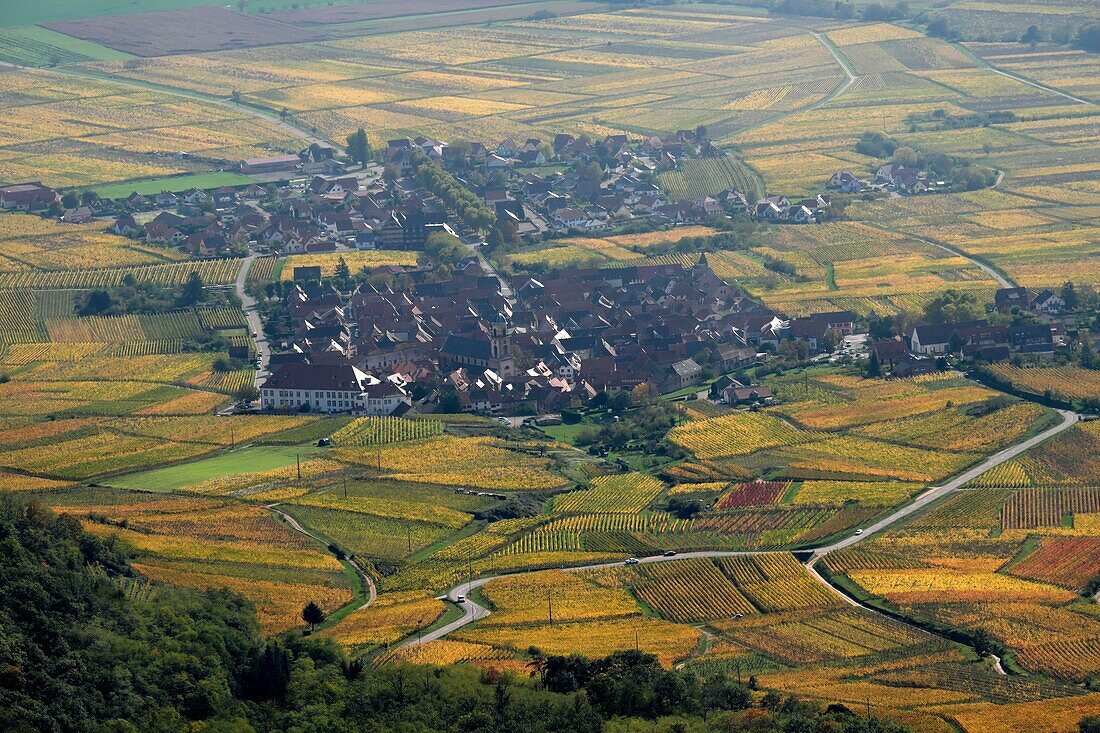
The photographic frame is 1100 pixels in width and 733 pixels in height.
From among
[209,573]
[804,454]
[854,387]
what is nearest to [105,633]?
[209,573]

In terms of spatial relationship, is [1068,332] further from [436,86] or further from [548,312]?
[436,86]

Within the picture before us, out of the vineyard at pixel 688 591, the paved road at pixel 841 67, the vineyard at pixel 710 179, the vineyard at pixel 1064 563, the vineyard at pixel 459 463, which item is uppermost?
the paved road at pixel 841 67

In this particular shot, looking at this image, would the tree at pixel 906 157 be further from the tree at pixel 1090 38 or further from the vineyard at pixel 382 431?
the vineyard at pixel 382 431

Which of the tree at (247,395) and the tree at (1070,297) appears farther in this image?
the tree at (1070,297)

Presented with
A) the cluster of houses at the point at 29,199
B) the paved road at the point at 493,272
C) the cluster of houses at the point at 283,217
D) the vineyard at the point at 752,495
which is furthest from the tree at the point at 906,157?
the vineyard at the point at 752,495

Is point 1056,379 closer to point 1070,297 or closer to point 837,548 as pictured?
point 1070,297

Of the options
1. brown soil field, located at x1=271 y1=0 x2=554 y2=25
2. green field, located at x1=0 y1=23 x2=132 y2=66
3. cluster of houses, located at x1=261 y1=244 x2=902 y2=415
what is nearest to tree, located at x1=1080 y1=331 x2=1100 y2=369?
cluster of houses, located at x1=261 y1=244 x2=902 y2=415
